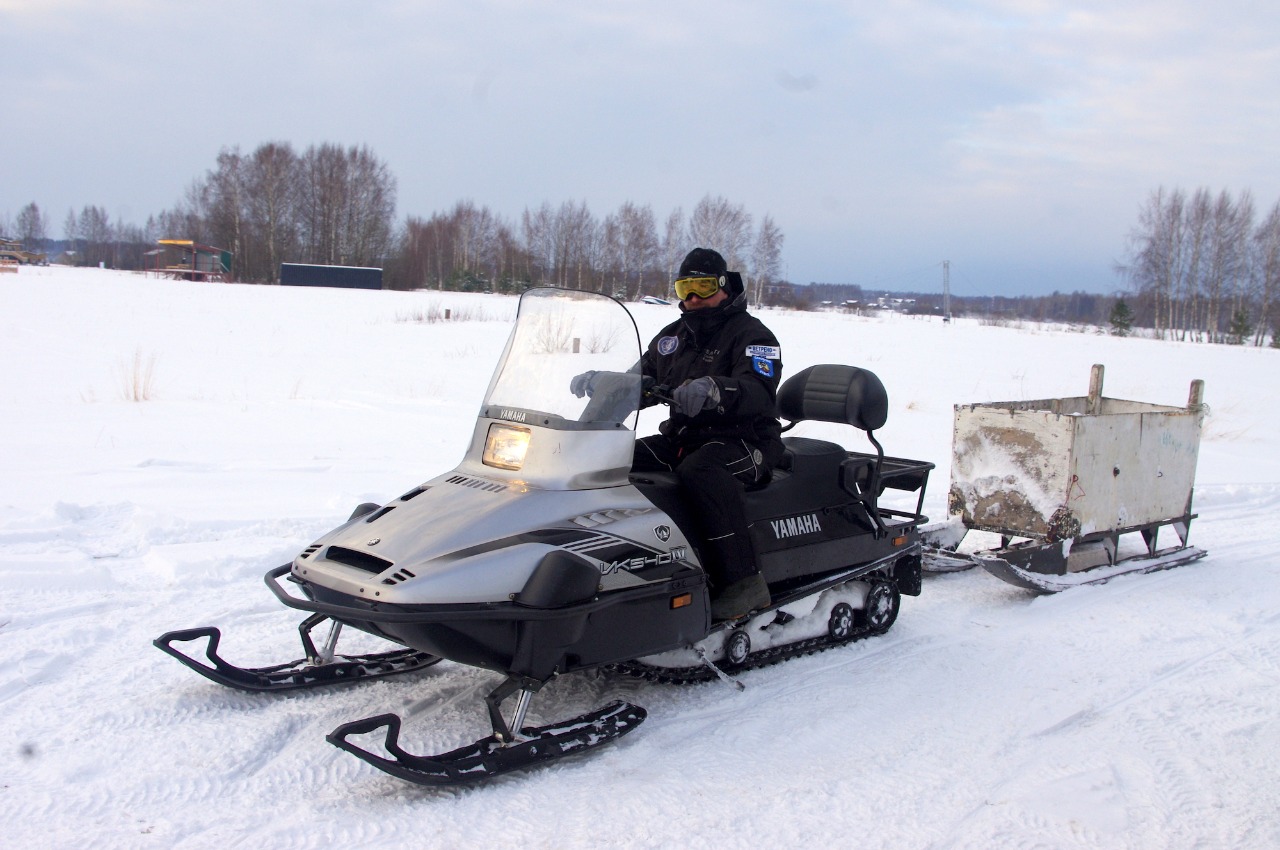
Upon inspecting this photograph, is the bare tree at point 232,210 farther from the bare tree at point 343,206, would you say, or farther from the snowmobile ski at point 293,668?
the snowmobile ski at point 293,668

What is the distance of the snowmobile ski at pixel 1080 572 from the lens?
5.38 m

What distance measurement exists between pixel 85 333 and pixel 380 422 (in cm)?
1138

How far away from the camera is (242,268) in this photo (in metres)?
54.0

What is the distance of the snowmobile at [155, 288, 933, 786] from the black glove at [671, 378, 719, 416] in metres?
0.15

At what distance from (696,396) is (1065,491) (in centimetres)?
305

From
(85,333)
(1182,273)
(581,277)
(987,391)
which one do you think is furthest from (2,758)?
(1182,273)

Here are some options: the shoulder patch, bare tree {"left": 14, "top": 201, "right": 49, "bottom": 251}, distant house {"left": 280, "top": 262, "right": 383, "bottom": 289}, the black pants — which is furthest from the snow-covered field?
bare tree {"left": 14, "top": 201, "right": 49, "bottom": 251}

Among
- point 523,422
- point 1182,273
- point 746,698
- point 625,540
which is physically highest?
point 1182,273

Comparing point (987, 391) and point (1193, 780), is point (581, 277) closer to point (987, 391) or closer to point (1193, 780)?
point (987, 391)

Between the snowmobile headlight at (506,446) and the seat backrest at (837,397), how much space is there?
1.53 metres

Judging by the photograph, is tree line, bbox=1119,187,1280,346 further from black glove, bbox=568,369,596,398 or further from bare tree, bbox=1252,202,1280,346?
black glove, bbox=568,369,596,398

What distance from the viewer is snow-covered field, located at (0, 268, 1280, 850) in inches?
112

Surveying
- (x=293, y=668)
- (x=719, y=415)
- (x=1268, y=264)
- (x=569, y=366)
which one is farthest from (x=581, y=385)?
(x=1268, y=264)

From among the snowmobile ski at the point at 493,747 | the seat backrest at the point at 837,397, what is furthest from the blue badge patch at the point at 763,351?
the snowmobile ski at the point at 493,747
